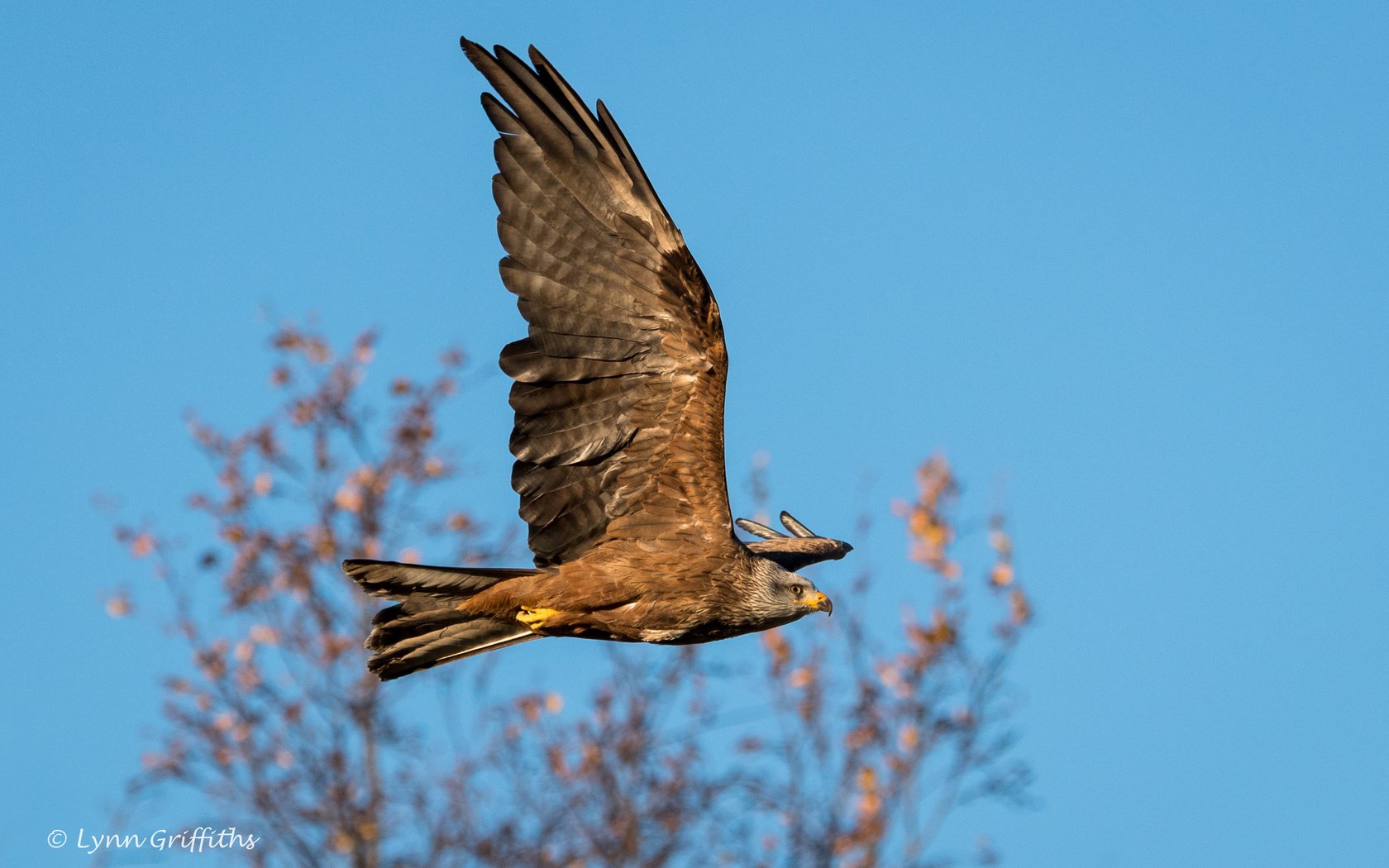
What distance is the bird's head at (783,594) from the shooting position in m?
7.14

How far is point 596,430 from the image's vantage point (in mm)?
7098

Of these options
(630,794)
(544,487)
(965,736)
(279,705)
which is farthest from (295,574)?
(544,487)

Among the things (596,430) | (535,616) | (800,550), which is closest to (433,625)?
(535,616)

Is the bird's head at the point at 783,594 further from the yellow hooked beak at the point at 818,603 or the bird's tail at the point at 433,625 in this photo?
the bird's tail at the point at 433,625

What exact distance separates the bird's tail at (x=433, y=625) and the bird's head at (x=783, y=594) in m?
0.95

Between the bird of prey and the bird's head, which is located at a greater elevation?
the bird of prey

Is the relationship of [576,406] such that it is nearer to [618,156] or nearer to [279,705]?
[618,156]

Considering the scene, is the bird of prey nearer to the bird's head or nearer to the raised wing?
the bird's head

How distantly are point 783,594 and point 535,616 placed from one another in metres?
1.04

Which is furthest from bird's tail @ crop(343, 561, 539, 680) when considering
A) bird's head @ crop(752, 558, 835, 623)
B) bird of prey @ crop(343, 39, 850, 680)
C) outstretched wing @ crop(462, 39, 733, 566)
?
bird's head @ crop(752, 558, 835, 623)

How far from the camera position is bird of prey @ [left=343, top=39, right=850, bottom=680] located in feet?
23.0

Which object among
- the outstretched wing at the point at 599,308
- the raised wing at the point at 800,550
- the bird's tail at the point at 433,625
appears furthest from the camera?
the raised wing at the point at 800,550

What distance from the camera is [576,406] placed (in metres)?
7.08

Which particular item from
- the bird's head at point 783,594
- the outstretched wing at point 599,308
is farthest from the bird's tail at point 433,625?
the bird's head at point 783,594
